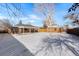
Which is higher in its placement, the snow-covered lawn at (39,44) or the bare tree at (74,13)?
the bare tree at (74,13)

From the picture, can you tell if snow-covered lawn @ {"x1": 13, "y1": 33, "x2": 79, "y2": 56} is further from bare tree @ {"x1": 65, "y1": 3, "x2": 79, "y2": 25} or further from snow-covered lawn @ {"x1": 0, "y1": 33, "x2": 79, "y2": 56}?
bare tree @ {"x1": 65, "y1": 3, "x2": 79, "y2": 25}

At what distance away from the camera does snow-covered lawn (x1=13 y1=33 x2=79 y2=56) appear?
2.09m

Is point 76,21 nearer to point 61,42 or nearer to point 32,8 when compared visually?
point 61,42

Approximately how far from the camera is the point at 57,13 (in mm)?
2115

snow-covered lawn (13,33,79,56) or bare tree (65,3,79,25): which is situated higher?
bare tree (65,3,79,25)

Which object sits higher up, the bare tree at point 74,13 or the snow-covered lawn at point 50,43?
the bare tree at point 74,13

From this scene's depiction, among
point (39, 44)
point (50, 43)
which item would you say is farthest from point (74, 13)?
point (39, 44)

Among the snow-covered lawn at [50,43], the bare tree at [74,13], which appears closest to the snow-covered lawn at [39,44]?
the snow-covered lawn at [50,43]

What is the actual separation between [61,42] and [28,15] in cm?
57

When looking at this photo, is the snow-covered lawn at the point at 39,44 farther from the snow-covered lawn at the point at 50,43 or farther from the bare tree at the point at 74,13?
the bare tree at the point at 74,13

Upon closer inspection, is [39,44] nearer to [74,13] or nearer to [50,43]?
[50,43]

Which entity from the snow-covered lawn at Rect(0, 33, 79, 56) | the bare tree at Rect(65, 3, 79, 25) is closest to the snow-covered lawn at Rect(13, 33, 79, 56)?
the snow-covered lawn at Rect(0, 33, 79, 56)

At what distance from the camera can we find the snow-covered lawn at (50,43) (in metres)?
2.09

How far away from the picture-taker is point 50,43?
212 centimetres
